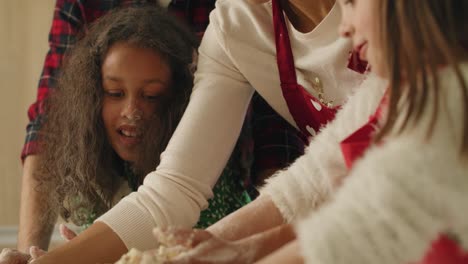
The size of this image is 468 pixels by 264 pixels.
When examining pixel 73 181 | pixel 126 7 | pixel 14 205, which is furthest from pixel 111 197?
pixel 14 205

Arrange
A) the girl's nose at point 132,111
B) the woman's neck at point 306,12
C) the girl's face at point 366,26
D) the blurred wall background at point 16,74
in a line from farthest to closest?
the blurred wall background at point 16,74 < the girl's nose at point 132,111 < the woman's neck at point 306,12 < the girl's face at point 366,26

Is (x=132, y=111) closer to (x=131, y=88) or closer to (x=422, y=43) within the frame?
(x=131, y=88)

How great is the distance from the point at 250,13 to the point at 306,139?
290mm

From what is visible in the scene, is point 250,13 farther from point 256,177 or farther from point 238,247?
point 238,247

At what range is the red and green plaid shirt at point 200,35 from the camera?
1.52m

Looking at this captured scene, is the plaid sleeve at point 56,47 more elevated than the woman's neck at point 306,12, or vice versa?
the woman's neck at point 306,12

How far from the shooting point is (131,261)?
33.9 inches

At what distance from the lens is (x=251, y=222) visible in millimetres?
1007

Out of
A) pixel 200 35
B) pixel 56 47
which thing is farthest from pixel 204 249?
pixel 56 47

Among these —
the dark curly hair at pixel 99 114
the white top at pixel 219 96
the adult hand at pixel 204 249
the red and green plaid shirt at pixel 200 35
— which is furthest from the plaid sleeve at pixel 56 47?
the adult hand at pixel 204 249

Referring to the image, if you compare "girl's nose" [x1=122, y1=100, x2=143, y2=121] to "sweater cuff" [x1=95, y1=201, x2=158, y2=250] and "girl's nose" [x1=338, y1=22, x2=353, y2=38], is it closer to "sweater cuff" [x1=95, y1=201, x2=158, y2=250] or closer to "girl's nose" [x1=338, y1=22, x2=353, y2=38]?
"sweater cuff" [x1=95, y1=201, x2=158, y2=250]

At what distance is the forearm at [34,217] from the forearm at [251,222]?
686 millimetres

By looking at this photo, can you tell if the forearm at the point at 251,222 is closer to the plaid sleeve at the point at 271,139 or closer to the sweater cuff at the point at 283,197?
the sweater cuff at the point at 283,197

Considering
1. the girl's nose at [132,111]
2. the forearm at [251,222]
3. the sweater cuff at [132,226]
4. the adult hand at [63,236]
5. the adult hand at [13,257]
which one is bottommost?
the adult hand at [13,257]
